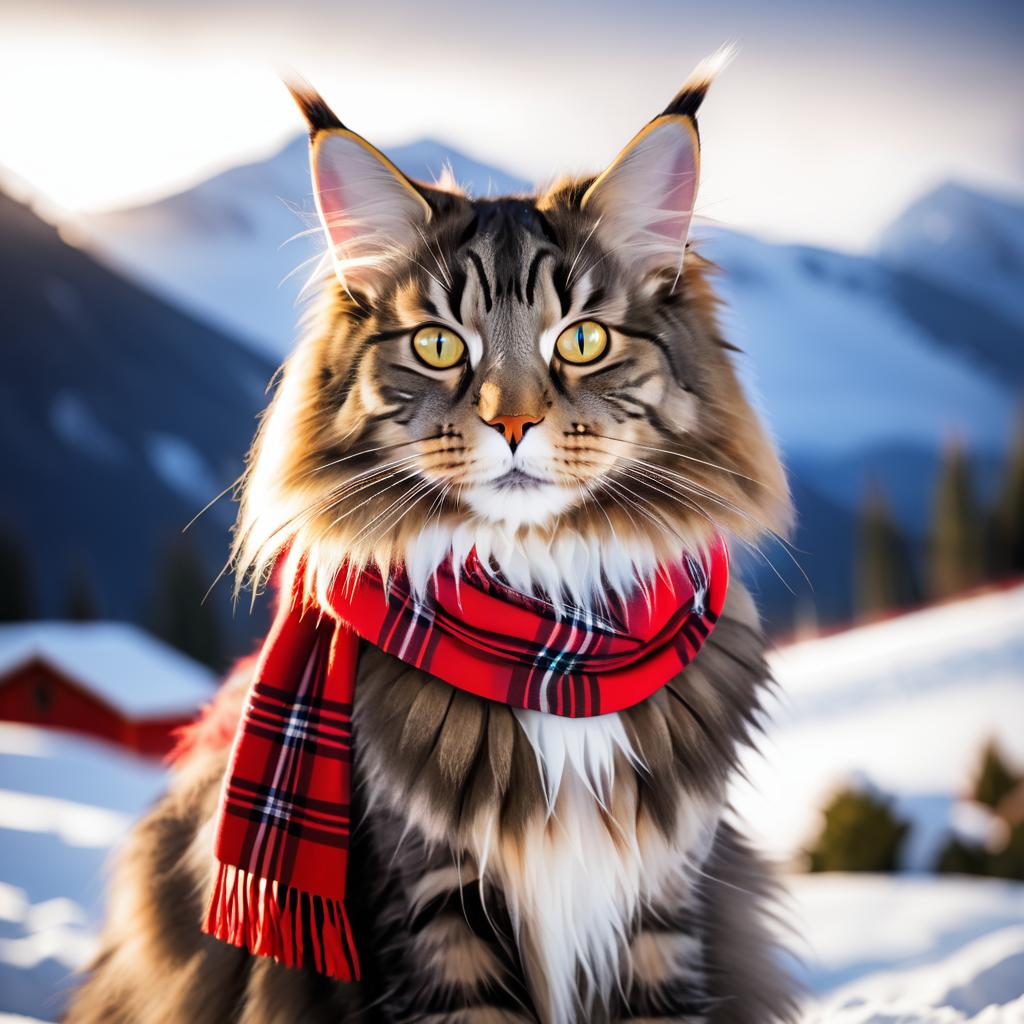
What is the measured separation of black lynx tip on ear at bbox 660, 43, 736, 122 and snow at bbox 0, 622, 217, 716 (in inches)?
277

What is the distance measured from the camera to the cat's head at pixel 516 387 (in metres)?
1.42

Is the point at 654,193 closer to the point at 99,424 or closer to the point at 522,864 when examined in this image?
the point at 522,864

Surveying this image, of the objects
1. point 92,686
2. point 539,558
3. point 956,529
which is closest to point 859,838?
point 539,558

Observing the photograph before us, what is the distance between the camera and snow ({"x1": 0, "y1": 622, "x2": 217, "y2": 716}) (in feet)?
Answer: 25.6

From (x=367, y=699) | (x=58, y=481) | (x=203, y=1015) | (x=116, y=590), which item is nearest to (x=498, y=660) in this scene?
(x=367, y=699)

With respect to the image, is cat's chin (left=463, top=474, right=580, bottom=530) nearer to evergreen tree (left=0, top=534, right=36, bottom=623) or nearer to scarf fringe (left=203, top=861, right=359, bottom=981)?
scarf fringe (left=203, top=861, right=359, bottom=981)

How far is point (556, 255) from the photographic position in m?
1.50

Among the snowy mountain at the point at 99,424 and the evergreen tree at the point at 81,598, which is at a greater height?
the snowy mountain at the point at 99,424

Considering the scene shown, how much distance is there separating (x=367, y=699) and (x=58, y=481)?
23.3 ft

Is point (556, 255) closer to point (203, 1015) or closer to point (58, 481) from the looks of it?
point (203, 1015)

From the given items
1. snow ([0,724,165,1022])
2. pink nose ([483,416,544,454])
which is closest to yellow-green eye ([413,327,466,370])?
pink nose ([483,416,544,454])

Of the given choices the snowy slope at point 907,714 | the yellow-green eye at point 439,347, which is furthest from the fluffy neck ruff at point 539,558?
the snowy slope at point 907,714

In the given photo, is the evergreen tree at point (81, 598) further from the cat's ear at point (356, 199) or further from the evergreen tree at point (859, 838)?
the cat's ear at point (356, 199)

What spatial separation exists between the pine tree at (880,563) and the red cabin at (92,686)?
853 cm
